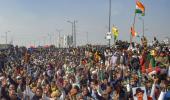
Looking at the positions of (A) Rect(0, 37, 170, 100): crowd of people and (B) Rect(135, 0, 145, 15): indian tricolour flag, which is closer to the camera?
(A) Rect(0, 37, 170, 100): crowd of people

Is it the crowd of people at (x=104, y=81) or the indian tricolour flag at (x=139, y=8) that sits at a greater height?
the indian tricolour flag at (x=139, y=8)

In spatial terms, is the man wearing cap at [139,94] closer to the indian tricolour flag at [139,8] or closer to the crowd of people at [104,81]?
the crowd of people at [104,81]

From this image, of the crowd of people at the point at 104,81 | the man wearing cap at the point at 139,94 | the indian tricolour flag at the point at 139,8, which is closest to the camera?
the man wearing cap at the point at 139,94

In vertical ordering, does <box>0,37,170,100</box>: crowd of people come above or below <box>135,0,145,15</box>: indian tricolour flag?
below

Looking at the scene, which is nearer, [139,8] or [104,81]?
[104,81]

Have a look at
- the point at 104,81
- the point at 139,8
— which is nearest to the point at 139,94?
the point at 104,81

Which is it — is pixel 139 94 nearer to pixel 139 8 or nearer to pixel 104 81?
pixel 104 81

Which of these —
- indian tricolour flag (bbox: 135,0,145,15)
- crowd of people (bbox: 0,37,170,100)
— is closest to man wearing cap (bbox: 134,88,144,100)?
crowd of people (bbox: 0,37,170,100)

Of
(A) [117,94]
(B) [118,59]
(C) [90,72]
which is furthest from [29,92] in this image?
(B) [118,59]

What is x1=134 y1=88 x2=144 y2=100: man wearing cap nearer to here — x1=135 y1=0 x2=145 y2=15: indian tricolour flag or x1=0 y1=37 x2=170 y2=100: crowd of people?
x1=0 y1=37 x2=170 y2=100: crowd of people

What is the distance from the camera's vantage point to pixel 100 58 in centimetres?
3116

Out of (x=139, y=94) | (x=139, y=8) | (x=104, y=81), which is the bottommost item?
(x=104, y=81)

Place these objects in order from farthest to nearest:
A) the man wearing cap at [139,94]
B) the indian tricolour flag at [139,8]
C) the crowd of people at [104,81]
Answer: the indian tricolour flag at [139,8], the crowd of people at [104,81], the man wearing cap at [139,94]

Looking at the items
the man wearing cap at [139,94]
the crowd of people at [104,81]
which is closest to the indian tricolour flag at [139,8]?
the crowd of people at [104,81]
